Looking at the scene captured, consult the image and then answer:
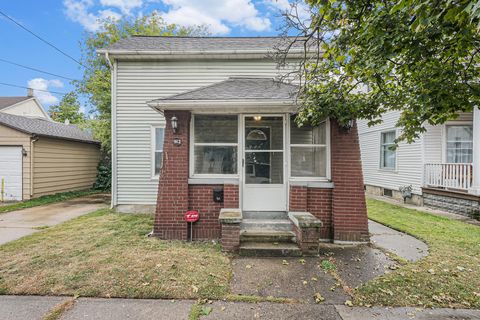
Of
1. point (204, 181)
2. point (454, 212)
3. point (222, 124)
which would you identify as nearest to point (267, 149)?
point (222, 124)

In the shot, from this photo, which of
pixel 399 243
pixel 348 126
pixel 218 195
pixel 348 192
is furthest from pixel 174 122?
pixel 399 243

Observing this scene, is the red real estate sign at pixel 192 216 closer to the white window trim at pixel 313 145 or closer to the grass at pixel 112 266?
the grass at pixel 112 266

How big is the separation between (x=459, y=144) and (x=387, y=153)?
2.85 meters

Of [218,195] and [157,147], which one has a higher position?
[157,147]

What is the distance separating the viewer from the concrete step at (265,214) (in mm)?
5105

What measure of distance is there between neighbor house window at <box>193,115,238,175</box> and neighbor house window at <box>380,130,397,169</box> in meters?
9.15

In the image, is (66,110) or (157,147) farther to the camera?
(66,110)

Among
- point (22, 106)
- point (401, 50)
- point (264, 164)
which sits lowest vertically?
point (264, 164)

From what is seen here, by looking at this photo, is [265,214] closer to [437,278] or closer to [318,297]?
[318,297]

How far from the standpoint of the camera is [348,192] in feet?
16.4

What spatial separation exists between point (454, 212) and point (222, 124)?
8.30m

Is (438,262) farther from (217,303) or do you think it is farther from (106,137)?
(106,137)

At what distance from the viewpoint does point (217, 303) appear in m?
2.90

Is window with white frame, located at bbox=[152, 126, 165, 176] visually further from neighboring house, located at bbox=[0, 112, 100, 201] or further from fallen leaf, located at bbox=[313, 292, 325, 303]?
fallen leaf, located at bbox=[313, 292, 325, 303]
